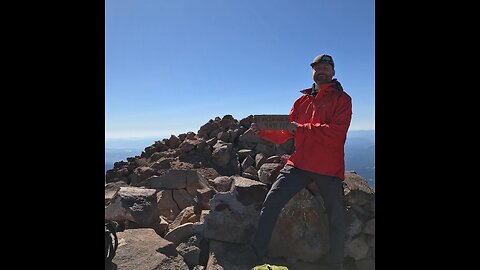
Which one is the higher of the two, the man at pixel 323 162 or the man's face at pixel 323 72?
the man's face at pixel 323 72

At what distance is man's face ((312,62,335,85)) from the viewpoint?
4777 millimetres

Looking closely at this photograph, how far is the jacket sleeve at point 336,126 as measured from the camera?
14.6 feet

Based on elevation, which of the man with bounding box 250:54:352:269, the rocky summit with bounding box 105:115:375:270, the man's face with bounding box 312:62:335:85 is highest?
the man's face with bounding box 312:62:335:85

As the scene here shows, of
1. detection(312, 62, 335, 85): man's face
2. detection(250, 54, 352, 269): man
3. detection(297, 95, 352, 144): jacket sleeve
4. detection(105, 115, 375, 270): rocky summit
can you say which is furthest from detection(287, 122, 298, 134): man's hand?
detection(105, 115, 375, 270): rocky summit

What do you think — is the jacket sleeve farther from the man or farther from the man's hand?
the man's hand

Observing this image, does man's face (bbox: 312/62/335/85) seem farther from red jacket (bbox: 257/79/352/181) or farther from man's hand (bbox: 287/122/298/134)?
man's hand (bbox: 287/122/298/134)

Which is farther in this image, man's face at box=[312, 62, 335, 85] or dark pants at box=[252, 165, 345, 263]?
man's face at box=[312, 62, 335, 85]

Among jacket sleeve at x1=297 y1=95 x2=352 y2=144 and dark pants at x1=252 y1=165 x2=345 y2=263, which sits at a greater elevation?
jacket sleeve at x1=297 y1=95 x2=352 y2=144

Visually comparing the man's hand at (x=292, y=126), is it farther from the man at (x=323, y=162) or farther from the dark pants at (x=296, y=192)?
the dark pants at (x=296, y=192)

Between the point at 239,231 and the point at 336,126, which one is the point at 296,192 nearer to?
the point at 336,126

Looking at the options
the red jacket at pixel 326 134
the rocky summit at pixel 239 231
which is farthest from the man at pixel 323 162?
the rocky summit at pixel 239 231

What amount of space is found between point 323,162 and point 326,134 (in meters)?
0.39

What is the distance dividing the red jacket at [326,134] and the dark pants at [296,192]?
0.13 metres
